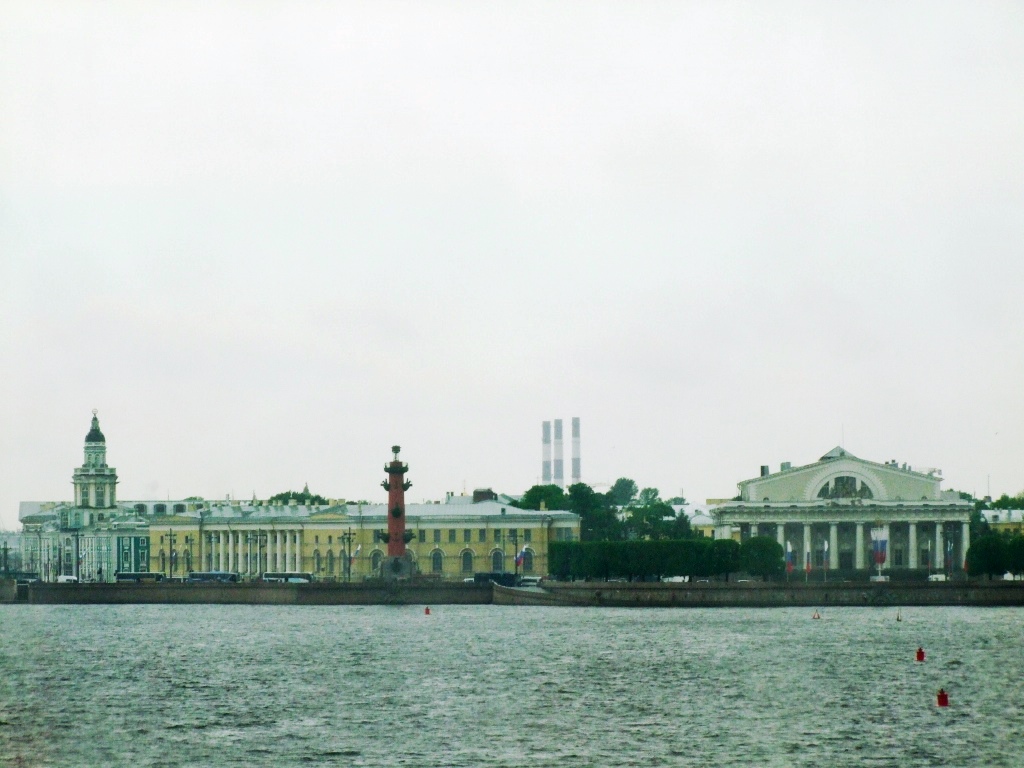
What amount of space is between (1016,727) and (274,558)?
3662 inches

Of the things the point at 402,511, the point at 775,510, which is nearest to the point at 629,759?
the point at 402,511

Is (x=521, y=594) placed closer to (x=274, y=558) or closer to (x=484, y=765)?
(x=274, y=558)

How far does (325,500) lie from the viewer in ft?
493

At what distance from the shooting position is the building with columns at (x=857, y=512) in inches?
4459

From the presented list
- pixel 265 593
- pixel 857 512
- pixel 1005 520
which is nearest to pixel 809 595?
pixel 265 593

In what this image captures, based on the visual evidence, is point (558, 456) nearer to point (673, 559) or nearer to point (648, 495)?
point (648, 495)

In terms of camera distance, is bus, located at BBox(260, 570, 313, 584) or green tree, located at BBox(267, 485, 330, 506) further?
green tree, located at BBox(267, 485, 330, 506)

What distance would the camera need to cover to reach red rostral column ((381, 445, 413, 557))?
96.1 meters

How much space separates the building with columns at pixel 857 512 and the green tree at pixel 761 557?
1510cm

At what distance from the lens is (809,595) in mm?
82375

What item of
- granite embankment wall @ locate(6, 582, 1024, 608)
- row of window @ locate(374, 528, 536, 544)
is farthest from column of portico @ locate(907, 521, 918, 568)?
granite embankment wall @ locate(6, 582, 1024, 608)

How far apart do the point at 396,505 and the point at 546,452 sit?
71.2 metres

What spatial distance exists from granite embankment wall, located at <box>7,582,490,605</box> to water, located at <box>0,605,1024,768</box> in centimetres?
1944

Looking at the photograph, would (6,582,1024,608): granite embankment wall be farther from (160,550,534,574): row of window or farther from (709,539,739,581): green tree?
(160,550,534,574): row of window
